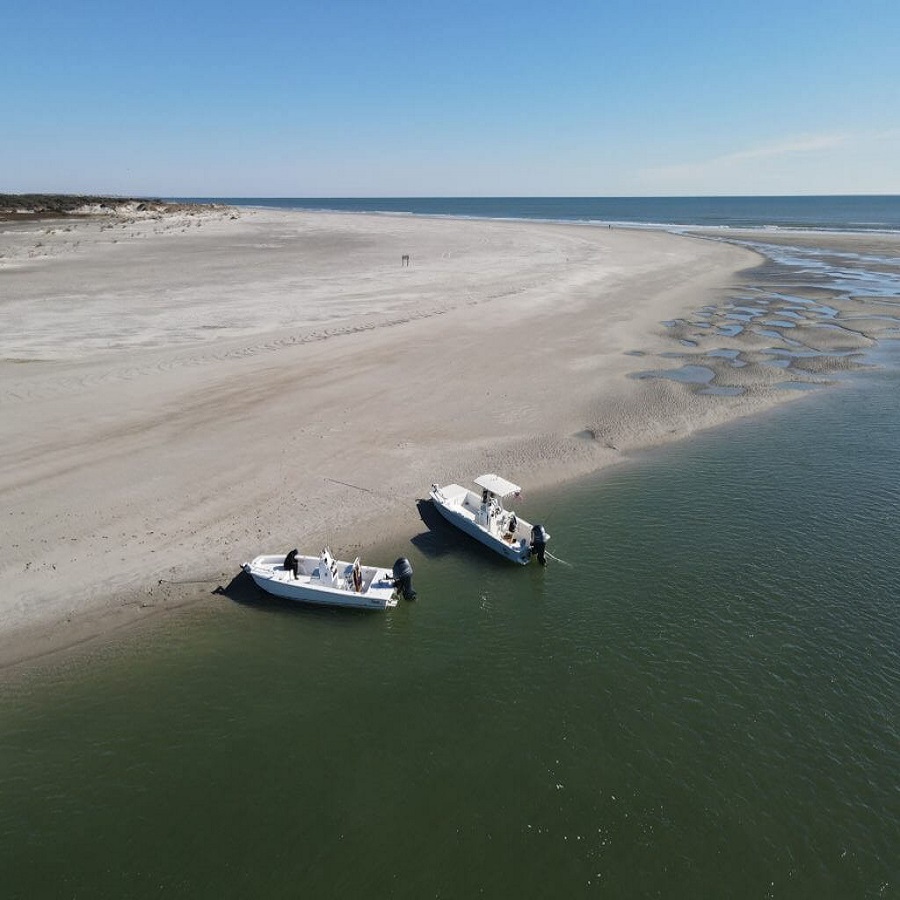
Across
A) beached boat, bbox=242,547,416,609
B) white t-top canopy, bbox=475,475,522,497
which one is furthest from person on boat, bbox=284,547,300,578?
white t-top canopy, bbox=475,475,522,497

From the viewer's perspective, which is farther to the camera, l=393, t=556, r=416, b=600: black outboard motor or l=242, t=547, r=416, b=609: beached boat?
l=393, t=556, r=416, b=600: black outboard motor

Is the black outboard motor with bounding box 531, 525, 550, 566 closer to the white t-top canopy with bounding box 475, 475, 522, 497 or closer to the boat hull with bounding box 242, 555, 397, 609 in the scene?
the white t-top canopy with bounding box 475, 475, 522, 497

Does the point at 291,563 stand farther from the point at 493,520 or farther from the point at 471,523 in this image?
the point at 493,520

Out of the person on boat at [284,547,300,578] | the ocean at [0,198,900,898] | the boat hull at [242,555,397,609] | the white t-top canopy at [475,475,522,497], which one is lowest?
the ocean at [0,198,900,898]

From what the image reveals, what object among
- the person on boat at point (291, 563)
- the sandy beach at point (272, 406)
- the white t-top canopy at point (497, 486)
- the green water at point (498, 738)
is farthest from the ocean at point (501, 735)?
the sandy beach at point (272, 406)

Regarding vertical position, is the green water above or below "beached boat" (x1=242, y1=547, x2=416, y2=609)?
below

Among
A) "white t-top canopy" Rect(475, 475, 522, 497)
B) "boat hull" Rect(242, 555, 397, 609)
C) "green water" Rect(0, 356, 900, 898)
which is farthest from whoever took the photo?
"white t-top canopy" Rect(475, 475, 522, 497)
